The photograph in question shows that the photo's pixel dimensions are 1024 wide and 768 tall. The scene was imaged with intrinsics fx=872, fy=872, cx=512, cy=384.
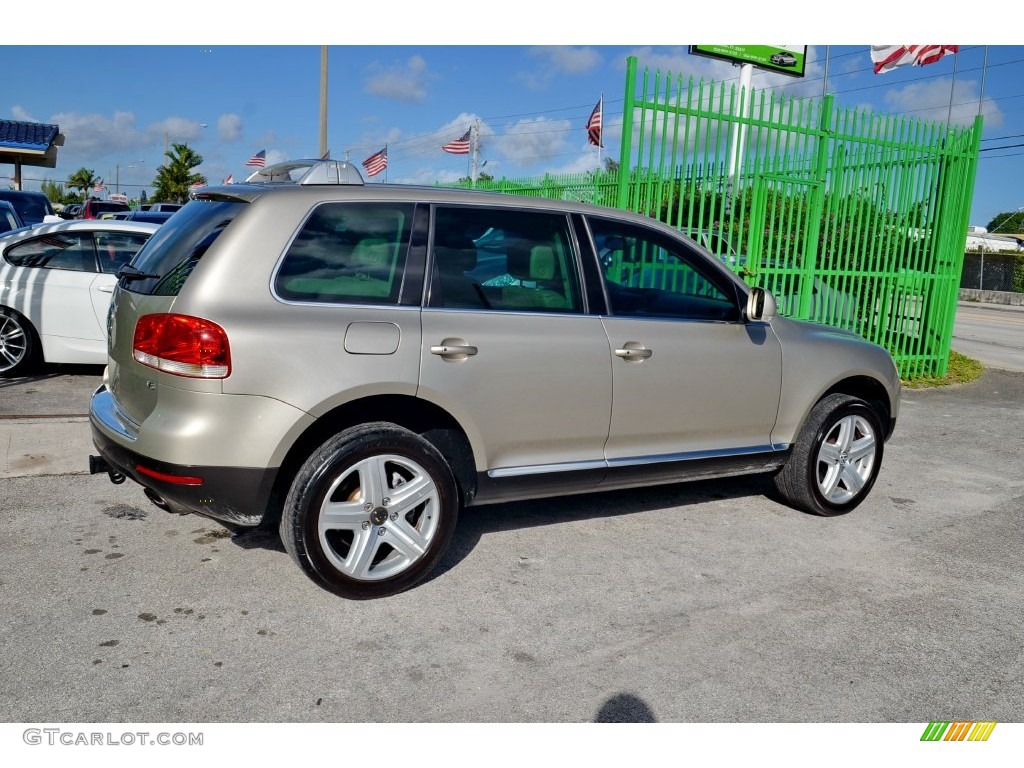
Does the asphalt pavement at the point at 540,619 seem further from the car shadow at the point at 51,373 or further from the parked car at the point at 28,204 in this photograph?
the parked car at the point at 28,204

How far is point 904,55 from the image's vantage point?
571 inches

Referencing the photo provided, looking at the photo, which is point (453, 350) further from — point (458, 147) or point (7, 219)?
point (458, 147)

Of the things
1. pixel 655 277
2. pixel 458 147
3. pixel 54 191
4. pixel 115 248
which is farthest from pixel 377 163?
pixel 54 191

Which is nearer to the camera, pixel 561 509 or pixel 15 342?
pixel 561 509

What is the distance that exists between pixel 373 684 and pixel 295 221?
193 centimetres

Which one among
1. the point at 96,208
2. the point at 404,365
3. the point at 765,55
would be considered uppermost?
the point at 765,55

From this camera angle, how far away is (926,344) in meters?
11.3

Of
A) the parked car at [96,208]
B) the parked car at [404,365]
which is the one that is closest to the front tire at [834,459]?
the parked car at [404,365]

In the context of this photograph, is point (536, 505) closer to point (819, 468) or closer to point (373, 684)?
point (819, 468)

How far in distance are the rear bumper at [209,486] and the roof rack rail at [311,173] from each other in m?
1.35

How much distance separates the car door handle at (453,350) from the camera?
12.7ft

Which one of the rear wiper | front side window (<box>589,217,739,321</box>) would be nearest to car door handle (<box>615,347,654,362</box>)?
front side window (<box>589,217,739,321</box>)

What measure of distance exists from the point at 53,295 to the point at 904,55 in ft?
43.8

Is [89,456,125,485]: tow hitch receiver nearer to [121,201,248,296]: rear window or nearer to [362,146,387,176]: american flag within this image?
[121,201,248,296]: rear window
